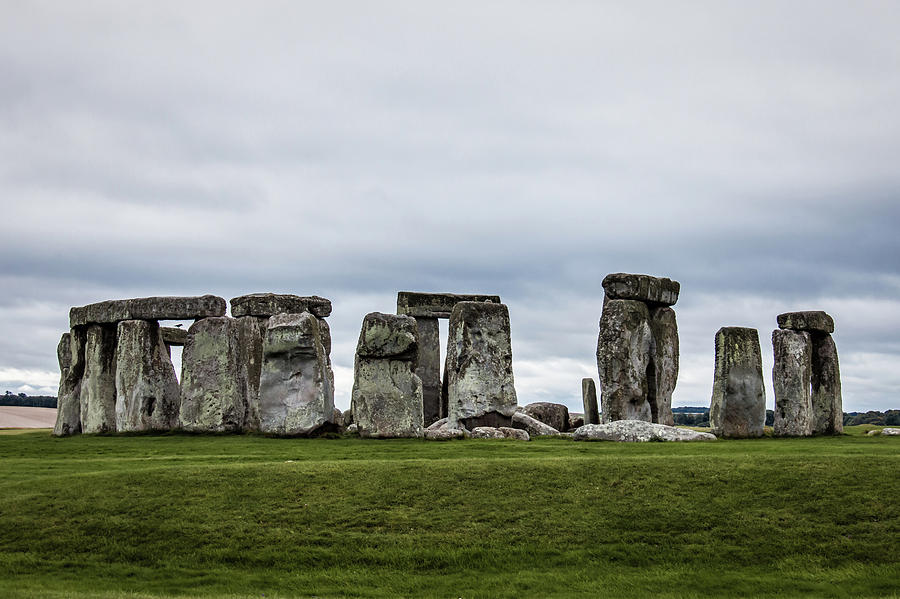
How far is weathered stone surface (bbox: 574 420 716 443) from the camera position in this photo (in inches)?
818

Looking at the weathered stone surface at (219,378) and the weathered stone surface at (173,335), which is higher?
the weathered stone surface at (173,335)

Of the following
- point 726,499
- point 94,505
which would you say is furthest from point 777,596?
point 94,505

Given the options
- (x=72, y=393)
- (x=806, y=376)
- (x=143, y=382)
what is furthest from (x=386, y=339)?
(x=72, y=393)

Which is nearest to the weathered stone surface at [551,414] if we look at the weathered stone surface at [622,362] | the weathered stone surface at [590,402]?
the weathered stone surface at [590,402]

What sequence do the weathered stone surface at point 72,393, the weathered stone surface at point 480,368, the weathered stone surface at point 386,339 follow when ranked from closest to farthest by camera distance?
the weathered stone surface at point 386,339 < the weathered stone surface at point 480,368 < the weathered stone surface at point 72,393

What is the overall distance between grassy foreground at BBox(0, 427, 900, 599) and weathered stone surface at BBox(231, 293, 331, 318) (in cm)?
1082

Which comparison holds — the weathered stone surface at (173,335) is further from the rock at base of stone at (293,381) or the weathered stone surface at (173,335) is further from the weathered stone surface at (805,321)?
the weathered stone surface at (805,321)

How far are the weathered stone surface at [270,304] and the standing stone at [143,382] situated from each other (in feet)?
8.14

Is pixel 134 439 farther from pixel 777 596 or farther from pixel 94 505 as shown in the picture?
pixel 777 596

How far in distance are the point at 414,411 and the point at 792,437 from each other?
1010 centimetres

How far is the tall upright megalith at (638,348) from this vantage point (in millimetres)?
24938

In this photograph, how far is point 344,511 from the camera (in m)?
14.3

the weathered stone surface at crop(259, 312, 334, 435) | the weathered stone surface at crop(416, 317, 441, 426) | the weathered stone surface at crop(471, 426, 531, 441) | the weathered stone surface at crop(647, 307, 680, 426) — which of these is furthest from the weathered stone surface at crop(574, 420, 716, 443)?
the weathered stone surface at crop(416, 317, 441, 426)

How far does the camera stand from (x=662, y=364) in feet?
86.7
